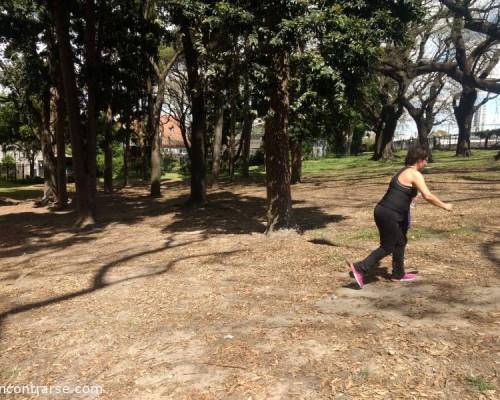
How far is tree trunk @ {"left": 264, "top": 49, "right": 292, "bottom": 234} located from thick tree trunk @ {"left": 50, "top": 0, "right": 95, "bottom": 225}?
19.5ft

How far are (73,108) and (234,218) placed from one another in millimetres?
4910

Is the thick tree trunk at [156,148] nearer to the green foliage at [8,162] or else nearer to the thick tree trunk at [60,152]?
the thick tree trunk at [60,152]

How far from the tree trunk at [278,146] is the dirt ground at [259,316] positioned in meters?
0.41

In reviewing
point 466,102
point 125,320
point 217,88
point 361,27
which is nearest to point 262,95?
point 217,88

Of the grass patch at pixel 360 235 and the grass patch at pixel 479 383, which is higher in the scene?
the grass patch at pixel 360 235

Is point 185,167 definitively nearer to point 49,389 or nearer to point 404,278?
point 404,278

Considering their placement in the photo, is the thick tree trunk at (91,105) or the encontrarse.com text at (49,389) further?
the thick tree trunk at (91,105)

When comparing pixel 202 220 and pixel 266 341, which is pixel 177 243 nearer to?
pixel 202 220

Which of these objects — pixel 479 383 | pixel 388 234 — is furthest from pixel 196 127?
pixel 479 383

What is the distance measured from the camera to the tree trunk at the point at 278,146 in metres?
8.21

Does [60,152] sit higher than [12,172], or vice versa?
[60,152]

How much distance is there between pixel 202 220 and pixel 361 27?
6376 mm

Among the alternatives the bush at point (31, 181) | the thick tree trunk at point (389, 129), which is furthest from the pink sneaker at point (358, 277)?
the bush at point (31, 181)

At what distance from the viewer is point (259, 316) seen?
489cm
